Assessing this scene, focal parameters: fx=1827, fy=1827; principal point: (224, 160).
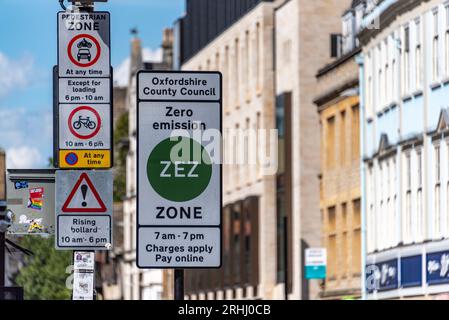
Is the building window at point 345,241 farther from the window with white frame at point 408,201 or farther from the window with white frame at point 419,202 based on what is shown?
the window with white frame at point 419,202

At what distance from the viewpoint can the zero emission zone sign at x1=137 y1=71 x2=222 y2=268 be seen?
1259cm

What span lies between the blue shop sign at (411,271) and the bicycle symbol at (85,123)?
29.0m

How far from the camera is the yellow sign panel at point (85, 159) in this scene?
15.0 metres

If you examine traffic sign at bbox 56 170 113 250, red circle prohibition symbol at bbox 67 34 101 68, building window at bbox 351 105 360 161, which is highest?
building window at bbox 351 105 360 161

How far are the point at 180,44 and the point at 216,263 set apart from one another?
7151cm

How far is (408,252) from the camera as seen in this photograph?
44844mm

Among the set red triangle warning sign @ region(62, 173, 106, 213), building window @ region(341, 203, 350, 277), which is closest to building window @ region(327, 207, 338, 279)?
building window @ region(341, 203, 350, 277)

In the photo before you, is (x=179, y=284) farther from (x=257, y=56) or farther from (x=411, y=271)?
(x=257, y=56)

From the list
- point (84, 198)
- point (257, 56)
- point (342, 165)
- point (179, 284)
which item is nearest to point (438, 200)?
point (342, 165)

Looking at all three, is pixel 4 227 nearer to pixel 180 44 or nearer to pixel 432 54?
pixel 432 54

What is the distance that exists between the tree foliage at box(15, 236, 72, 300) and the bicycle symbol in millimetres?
65493

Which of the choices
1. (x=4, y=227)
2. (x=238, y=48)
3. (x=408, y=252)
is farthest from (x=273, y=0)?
(x=4, y=227)

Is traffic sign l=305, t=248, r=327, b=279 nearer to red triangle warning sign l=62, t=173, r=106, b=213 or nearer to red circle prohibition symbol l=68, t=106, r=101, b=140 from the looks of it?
red triangle warning sign l=62, t=173, r=106, b=213

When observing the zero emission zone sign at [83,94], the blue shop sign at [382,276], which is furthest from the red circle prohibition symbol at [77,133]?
the blue shop sign at [382,276]
